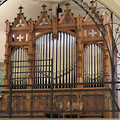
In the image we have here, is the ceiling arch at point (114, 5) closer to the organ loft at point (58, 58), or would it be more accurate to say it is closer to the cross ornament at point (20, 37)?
the organ loft at point (58, 58)

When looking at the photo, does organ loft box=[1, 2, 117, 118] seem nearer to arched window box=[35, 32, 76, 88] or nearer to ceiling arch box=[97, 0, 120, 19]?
arched window box=[35, 32, 76, 88]

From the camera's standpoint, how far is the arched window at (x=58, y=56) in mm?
11234

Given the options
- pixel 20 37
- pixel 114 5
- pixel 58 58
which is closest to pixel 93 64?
pixel 58 58

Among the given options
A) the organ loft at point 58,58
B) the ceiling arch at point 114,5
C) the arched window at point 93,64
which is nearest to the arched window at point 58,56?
the organ loft at point 58,58

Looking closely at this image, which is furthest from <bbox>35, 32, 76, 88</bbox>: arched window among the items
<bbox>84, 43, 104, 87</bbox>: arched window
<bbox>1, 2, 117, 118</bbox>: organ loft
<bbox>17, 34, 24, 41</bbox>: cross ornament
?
<bbox>17, 34, 24, 41</bbox>: cross ornament

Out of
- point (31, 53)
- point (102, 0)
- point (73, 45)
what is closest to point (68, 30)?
point (73, 45)

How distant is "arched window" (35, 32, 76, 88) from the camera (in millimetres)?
11234

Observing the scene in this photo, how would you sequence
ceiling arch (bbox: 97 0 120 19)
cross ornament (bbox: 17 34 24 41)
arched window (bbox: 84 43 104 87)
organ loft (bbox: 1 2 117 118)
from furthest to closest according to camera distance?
1. cross ornament (bbox: 17 34 24 41)
2. arched window (bbox: 84 43 104 87)
3. organ loft (bbox: 1 2 117 118)
4. ceiling arch (bbox: 97 0 120 19)

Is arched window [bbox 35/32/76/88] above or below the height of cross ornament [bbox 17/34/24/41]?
below

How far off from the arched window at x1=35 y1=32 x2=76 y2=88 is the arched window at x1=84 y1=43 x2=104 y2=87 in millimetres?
375

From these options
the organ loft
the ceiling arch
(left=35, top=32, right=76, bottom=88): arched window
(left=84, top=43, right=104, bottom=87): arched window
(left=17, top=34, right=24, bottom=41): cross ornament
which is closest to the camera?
the ceiling arch

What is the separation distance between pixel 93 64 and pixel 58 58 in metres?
1.13

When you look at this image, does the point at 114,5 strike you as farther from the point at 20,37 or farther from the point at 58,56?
the point at 20,37

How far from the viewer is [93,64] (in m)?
11.1
